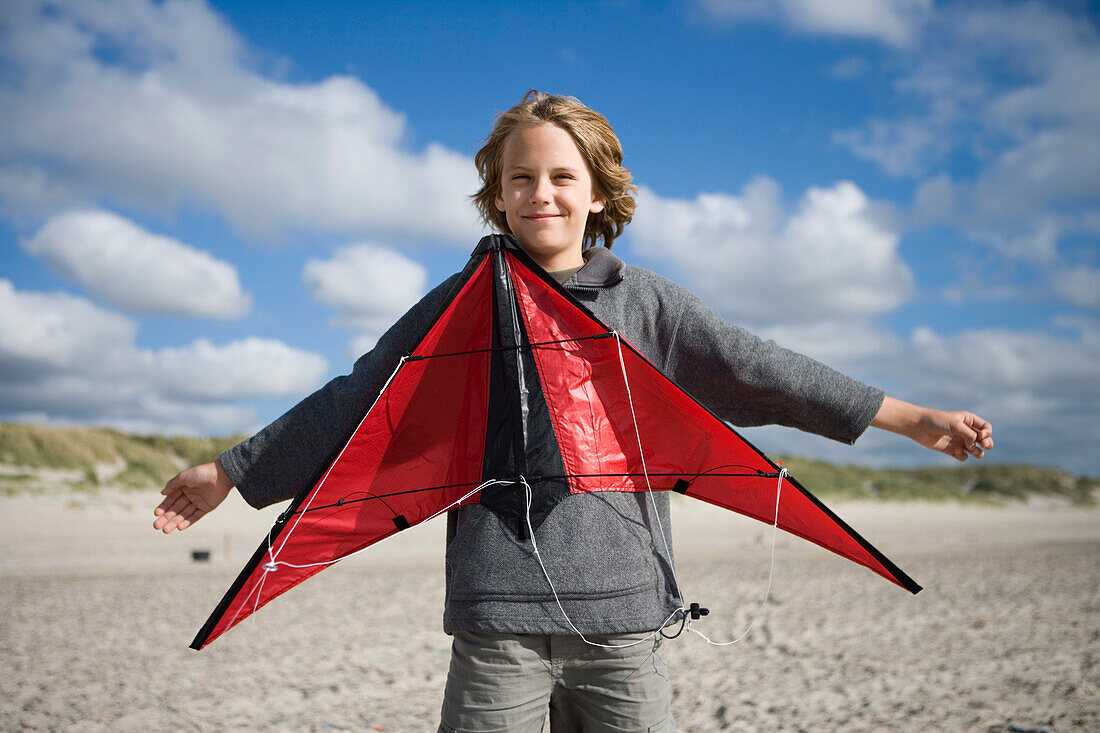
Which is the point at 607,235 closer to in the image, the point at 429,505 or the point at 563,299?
the point at 563,299

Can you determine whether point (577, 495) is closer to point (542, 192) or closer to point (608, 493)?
point (608, 493)

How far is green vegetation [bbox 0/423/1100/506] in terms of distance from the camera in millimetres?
18344

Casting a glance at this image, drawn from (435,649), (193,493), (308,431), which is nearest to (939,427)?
(308,431)

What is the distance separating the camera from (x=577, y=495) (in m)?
1.97

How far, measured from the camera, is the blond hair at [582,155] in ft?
6.95

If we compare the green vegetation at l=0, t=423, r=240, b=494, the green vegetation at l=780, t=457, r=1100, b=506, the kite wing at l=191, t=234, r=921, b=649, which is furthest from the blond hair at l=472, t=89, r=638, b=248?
the green vegetation at l=780, t=457, r=1100, b=506

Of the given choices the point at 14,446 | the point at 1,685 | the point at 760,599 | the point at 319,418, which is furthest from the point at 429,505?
the point at 14,446

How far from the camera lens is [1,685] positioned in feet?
17.8

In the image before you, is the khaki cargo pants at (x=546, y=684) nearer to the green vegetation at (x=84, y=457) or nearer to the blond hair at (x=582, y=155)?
the blond hair at (x=582, y=155)

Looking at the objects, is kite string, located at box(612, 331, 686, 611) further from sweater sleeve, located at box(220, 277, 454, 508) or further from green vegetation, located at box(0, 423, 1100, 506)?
green vegetation, located at box(0, 423, 1100, 506)

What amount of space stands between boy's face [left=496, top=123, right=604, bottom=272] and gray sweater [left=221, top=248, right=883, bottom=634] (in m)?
0.13

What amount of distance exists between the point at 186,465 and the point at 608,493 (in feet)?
71.9

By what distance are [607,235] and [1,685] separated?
5.61 meters

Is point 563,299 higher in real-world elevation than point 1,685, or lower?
higher
